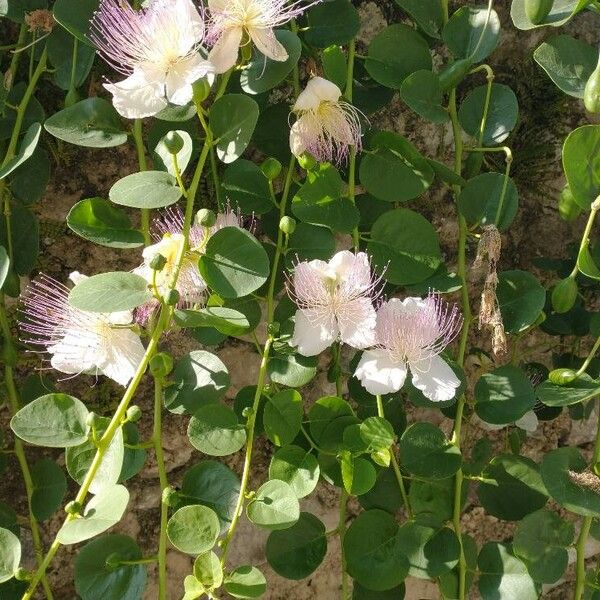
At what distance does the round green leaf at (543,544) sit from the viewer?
1.13 m

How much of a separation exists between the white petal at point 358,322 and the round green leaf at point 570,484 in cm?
31

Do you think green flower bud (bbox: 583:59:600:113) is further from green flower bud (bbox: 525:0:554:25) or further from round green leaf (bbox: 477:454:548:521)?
round green leaf (bbox: 477:454:548:521)

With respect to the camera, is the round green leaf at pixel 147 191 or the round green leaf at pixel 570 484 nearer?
the round green leaf at pixel 147 191

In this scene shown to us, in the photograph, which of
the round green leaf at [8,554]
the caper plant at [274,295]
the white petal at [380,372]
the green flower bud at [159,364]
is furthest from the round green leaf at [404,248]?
the round green leaf at [8,554]

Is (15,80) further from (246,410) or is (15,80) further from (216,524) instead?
(216,524)

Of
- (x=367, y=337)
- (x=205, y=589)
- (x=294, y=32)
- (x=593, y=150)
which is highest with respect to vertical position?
(x=294, y=32)

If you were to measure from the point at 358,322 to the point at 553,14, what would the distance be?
485 millimetres

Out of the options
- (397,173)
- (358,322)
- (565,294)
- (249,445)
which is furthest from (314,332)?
(565,294)

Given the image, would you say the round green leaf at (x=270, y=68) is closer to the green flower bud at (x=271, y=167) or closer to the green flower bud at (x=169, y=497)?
the green flower bud at (x=271, y=167)

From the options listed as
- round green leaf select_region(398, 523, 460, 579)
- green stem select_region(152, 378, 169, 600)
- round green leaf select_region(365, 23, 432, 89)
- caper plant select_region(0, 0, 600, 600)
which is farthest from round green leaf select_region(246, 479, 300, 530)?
round green leaf select_region(365, 23, 432, 89)

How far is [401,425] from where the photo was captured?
3.93ft

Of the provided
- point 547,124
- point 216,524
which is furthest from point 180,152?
point 547,124

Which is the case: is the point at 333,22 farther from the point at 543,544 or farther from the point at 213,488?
the point at 543,544

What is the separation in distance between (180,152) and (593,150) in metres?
0.53
